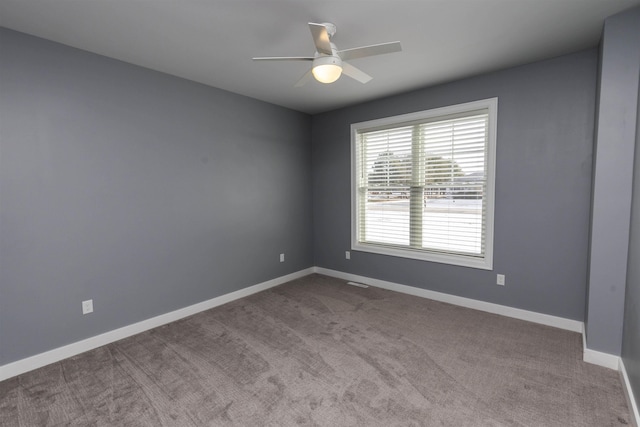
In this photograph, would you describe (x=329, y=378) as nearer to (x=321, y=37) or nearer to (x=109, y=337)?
(x=109, y=337)

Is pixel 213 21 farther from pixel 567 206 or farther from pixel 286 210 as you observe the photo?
pixel 567 206

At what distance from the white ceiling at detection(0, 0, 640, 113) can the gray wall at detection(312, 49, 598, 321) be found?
10.0 inches

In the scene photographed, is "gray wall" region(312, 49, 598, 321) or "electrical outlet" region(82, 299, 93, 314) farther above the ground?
"gray wall" region(312, 49, 598, 321)

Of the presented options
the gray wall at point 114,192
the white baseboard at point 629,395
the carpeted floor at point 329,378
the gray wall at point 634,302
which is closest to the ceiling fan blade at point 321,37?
the gray wall at point 114,192

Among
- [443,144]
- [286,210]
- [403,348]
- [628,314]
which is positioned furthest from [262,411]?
[443,144]

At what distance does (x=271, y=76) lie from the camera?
3.23 metres

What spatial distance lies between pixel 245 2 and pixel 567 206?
3216 mm

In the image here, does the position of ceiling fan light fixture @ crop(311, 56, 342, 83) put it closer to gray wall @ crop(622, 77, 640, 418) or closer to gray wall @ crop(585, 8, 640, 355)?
gray wall @ crop(585, 8, 640, 355)

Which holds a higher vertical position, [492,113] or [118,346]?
[492,113]

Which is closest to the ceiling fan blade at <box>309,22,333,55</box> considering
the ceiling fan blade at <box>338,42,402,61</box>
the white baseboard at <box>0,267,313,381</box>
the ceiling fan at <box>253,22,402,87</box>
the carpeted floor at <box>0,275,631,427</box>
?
the ceiling fan at <box>253,22,402,87</box>

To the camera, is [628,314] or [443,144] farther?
[443,144]

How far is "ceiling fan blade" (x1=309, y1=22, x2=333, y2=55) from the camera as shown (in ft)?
5.77

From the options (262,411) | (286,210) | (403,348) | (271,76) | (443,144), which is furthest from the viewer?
(286,210)

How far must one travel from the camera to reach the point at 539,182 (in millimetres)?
3021
